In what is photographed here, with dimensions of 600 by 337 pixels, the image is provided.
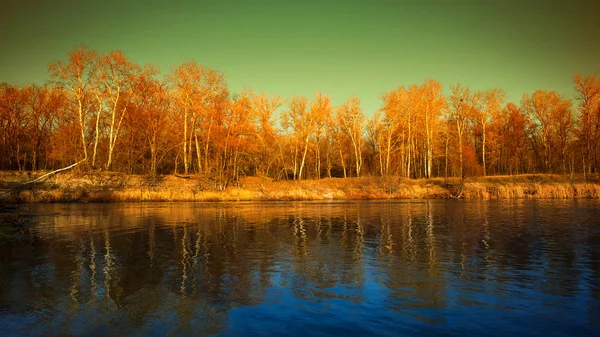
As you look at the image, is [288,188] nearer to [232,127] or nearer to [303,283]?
[232,127]

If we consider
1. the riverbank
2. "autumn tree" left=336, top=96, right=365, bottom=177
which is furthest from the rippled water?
"autumn tree" left=336, top=96, right=365, bottom=177

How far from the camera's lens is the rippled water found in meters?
8.09

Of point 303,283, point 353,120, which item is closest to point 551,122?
point 353,120

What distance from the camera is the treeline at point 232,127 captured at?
180 feet

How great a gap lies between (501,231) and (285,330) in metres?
18.1

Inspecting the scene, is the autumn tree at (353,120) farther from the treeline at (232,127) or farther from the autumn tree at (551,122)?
the autumn tree at (551,122)

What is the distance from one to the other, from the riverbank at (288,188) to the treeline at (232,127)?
9.42 feet

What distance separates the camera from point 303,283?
37.1ft

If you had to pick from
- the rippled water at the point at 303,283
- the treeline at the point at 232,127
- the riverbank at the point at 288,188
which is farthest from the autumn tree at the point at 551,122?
the rippled water at the point at 303,283

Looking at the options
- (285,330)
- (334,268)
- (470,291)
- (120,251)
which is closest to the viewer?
(285,330)

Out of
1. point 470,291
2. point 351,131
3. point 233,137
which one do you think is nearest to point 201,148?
point 233,137

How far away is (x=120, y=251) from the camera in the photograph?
53.3ft

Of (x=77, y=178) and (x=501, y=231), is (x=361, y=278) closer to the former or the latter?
(x=501, y=231)

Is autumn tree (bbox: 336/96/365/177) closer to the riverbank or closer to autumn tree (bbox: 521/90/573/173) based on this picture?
the riverbank
